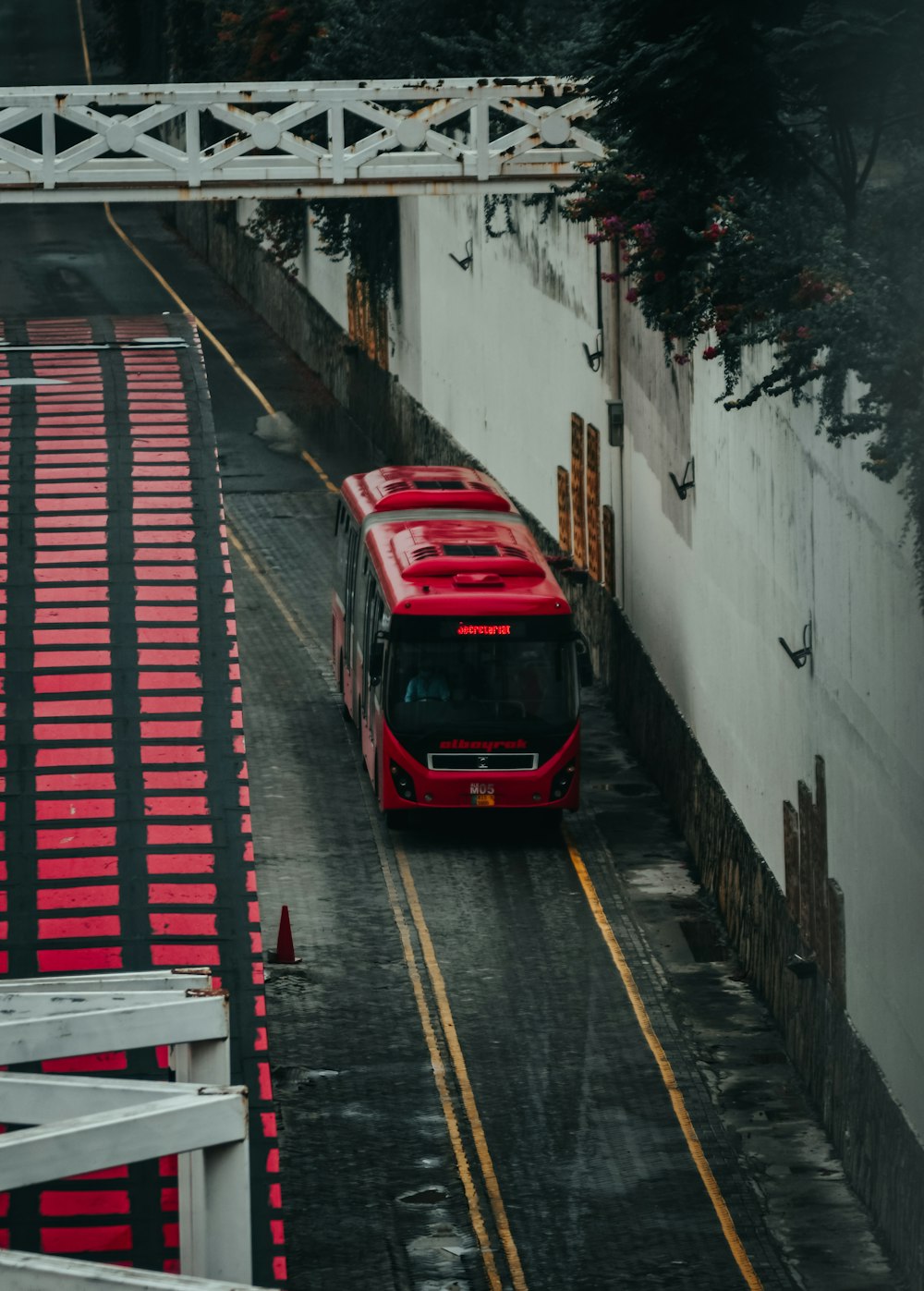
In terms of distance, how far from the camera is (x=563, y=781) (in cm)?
2739

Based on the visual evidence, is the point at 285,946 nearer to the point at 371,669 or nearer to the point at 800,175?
the point at 371,669

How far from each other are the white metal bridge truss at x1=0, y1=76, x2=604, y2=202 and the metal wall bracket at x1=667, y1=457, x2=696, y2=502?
390 cm

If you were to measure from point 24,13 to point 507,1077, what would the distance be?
3150 inches

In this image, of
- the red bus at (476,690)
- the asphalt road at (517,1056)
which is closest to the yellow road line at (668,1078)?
the asphalt road at (517,1056)

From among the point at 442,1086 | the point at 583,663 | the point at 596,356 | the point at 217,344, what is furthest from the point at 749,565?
the point at 217,344

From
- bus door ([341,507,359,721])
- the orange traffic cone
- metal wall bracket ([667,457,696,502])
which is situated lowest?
the orange traffic cone

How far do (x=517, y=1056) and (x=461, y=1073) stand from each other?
0.62 m

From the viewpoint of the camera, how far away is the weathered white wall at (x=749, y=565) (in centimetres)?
1805

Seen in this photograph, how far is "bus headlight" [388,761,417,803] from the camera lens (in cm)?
2730

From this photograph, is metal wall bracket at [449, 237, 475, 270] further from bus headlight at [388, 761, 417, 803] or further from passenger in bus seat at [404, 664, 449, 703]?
bus headlight at [388, 761, 417, 803]

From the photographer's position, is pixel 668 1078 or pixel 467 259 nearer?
pixel 668 1078

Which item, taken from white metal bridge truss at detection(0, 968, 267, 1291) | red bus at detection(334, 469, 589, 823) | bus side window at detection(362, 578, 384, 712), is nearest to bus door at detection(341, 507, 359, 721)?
bus side window at detection(362, 578, 384, 712)

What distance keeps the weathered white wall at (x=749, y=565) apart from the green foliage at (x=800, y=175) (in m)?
1.33

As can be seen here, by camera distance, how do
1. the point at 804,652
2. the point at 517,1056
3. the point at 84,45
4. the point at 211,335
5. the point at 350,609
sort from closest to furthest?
the point at 804,652
the point at 517,1056
the point at 350,609
the point at 211,335
the point at 84,45
